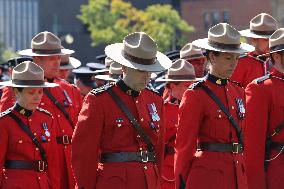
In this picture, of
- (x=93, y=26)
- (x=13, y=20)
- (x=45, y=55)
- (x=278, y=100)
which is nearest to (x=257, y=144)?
(x=278, y=100)

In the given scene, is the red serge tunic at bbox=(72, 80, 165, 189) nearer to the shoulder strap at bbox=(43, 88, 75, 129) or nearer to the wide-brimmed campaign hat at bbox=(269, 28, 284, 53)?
the wide-brimmed campaign hat at bbox=(269, 28, 284, 53)

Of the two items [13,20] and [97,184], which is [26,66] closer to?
[97,184]

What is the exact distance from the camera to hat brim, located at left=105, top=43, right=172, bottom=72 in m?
9.05

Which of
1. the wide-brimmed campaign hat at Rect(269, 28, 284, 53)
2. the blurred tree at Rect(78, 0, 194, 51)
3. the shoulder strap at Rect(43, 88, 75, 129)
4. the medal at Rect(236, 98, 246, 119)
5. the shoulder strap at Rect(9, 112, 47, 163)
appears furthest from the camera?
the blurred tree at Rect(78, 0, 194, 51)

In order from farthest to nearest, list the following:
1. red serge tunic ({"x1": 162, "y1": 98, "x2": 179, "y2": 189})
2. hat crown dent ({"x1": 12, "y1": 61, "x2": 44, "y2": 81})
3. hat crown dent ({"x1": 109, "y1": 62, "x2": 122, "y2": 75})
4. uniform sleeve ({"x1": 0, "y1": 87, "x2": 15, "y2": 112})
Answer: hat crown dent ({"x1": 109, "y1": 62, "x2": 122, "y2": 75}) → red serge tunic ({"x1": 162, "y1": 98, "x2": 179, "y2": 189}) → uniform sleeve ({"x1": 0, "y1": 87, "x2": 15, "y2": 112}) → hat crown dent ({"x1": 12, "y1": 61, "x2": 44, "y2": 81})

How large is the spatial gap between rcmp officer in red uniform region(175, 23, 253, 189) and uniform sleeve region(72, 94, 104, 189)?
35.4 inches

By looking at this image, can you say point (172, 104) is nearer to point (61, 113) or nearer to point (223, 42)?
point (61, 113)

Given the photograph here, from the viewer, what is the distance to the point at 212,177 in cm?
966

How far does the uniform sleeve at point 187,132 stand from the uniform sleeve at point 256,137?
0.68 meters

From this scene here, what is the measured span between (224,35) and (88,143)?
177 cm

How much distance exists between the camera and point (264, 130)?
32.9 feet

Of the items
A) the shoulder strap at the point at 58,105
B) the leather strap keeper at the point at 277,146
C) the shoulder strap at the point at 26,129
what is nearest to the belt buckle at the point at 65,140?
the shoulder strap at the point at 58,105

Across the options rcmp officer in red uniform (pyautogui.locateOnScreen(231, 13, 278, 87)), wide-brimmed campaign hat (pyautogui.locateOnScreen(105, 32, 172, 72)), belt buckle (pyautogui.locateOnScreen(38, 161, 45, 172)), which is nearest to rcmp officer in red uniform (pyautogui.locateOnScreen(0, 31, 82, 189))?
belt buckle (pyautogui.locateOnScreen(38, 161, 45, 172))

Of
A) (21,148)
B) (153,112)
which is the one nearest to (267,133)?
(153,112)
